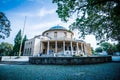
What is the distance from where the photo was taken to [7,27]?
9688 millimetres

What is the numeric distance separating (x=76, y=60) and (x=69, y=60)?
113cm

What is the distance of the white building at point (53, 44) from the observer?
33828 millimetres

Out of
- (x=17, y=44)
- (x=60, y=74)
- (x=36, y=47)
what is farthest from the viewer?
(x=17, y=44)

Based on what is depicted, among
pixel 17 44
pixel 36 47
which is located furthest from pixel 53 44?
pixel 17 44

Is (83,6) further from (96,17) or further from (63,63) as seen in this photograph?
(63,63)

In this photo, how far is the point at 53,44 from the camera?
39.3 m

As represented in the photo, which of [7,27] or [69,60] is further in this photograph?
[69,60]

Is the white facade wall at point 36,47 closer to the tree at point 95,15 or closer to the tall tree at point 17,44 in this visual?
the tall tree at point 17,44

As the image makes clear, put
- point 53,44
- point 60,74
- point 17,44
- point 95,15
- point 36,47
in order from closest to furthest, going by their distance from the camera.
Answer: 1. point 60,74
2. point 95,15
3. point 36,47
4. point 53,44
5. point 17,44

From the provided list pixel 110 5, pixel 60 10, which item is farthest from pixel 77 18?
pixel 110 5

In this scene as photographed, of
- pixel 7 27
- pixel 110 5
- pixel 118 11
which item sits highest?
pixel 110 5

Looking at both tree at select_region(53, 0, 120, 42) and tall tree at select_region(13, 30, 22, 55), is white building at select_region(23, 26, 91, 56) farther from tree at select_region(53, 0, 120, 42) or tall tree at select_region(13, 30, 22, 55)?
tree at select_region(53, 0, 120, 42)

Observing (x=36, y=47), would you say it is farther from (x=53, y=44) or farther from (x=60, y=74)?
(x=60, y=74)

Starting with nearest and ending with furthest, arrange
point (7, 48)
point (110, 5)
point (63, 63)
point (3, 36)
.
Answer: point (3, 36)
point (110, 5)
point (63, 63)
point (7, 48)
